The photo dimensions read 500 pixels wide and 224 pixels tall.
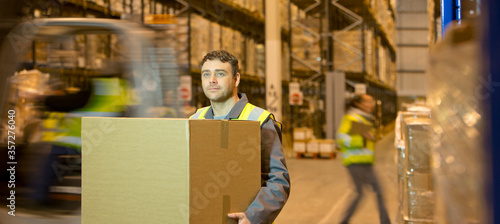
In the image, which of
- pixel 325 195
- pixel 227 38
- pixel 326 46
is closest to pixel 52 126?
pixel 325 195

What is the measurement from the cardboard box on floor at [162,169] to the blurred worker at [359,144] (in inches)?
167

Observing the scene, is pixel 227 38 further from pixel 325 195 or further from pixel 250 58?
pixel 325 195

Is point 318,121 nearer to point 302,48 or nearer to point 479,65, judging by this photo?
point 302,48

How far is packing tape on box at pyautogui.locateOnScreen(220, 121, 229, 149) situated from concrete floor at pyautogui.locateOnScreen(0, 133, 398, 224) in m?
3.23

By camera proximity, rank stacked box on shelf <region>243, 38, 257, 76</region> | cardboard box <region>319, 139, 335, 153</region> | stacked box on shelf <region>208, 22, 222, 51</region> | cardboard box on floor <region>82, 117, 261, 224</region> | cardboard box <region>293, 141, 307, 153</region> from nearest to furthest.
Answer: cardboard box on floor <region>82, 117, 261, 224</region>
stacked box on shelf <region>208, 22, 222, 51</region>
stacked box on shelf <region>243, 38, 257, 76</region>
cardboard box <region>319, 139, 335, 153</region>
cardboard box <region>293, 141, 307, 153</region>

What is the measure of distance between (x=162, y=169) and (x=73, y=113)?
127 inches

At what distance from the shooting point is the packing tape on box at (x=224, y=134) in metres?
1.66

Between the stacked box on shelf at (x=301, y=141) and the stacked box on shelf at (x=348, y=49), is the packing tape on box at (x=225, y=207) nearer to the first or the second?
the stacked box on shelf at (x=301, y=141)

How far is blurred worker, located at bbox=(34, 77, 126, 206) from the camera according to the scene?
4422 mm

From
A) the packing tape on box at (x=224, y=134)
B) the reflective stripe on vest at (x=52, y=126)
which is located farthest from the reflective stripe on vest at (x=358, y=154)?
the packing tape on box at (x=224, y=134)

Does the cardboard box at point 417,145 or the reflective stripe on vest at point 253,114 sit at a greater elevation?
the reflective stripe on vest at point 253,114

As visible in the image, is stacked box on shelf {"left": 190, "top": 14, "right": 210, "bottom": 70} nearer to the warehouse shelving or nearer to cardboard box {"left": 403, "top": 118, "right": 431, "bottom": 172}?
the warehouse shelving

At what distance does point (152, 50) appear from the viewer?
4898 millimetres

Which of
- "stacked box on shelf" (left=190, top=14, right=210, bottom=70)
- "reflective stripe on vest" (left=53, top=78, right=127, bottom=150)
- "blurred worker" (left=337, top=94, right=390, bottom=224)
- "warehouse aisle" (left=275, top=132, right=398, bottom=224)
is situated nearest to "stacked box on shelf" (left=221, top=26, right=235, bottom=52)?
"stacked box on shelf" (left=190, top=14, right=210, bottom=70)
